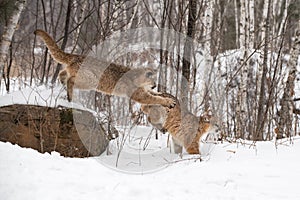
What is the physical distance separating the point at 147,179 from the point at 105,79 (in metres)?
1.91

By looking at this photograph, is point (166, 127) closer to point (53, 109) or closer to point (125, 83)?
point (125, 83)

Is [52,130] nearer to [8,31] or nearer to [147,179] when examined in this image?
[8,31]

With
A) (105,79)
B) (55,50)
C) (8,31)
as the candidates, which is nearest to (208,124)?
(105,79)

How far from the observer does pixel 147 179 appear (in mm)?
3426

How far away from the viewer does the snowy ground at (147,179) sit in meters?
2.97

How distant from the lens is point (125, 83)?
4.96 m

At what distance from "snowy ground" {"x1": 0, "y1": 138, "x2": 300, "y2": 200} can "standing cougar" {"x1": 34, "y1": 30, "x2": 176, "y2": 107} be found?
119 centimetres

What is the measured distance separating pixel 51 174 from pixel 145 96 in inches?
78.0

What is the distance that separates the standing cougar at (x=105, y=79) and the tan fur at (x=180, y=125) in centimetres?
13

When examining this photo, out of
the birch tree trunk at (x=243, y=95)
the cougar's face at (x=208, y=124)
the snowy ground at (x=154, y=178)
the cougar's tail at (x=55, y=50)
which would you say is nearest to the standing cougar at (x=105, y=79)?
the cougar's tail at (x=55, y=50)

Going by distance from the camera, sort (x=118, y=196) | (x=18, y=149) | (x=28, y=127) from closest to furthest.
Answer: (x=118, y=196)
(x=18, y=149)
(x=28, y=127)

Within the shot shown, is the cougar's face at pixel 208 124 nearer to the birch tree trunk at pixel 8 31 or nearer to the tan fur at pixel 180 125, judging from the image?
the tan fur at pixel 180 125

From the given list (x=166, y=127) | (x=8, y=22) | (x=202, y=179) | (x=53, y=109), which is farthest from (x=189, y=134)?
(x=8, y=22)

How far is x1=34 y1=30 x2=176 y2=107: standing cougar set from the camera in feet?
15.8
